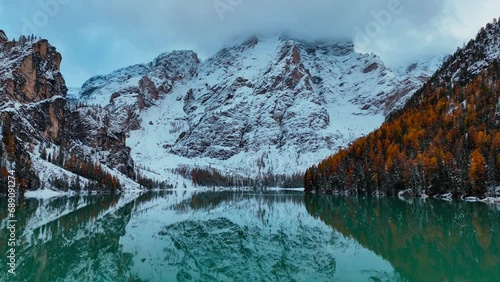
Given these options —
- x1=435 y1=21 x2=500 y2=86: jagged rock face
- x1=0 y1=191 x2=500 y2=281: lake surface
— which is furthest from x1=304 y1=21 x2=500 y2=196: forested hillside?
x1=0 y1=191 x2=500 y2=281: lake surface

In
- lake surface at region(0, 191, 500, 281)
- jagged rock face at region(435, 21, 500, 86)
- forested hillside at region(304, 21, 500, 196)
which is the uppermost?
jagged rock face at region(435, 21, 500, 86)

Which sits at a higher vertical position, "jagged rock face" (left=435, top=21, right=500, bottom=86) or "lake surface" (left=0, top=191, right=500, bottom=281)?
"jagged rock face" (left=435, top=21, right=500, bottom=86)

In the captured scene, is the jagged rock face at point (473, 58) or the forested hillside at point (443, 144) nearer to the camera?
the forested hillside at point (443, 144)

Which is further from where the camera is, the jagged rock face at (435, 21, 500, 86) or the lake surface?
the jagged rock face at (435, 21, 500, 86)

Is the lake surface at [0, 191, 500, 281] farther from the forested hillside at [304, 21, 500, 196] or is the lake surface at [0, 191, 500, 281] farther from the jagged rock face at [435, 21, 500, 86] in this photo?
the jagged rock face at [435, 21, 500, 86]

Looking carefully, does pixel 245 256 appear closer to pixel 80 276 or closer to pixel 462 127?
pixel 80 276

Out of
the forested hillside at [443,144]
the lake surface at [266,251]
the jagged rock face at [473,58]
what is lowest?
the lake surface at [266,251]

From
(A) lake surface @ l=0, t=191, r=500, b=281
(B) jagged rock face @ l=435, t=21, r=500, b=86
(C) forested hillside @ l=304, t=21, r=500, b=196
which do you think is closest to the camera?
(A) lake surface @ l=0, t=191, r=500, b=281

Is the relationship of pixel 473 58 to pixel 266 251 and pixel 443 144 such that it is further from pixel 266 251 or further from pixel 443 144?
pixel 266 251

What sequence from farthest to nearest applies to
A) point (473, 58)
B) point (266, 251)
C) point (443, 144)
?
point (473, 58), point (443, 144), point (266, 251)

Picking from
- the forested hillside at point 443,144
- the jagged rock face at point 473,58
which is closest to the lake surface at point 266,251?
the forested hillside at point 443,144

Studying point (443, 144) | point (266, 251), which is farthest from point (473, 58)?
point (266, 251)

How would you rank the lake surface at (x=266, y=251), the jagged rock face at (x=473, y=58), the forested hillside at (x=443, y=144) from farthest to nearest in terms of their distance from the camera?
the jagged rock face at (x=473, y=58)
the forested hillside at (x=443, y=144)
the lake surface at (x=266, y=251)

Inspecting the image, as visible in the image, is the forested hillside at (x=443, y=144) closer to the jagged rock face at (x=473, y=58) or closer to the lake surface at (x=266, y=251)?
the jagged rock face at (x=473, y=58)
